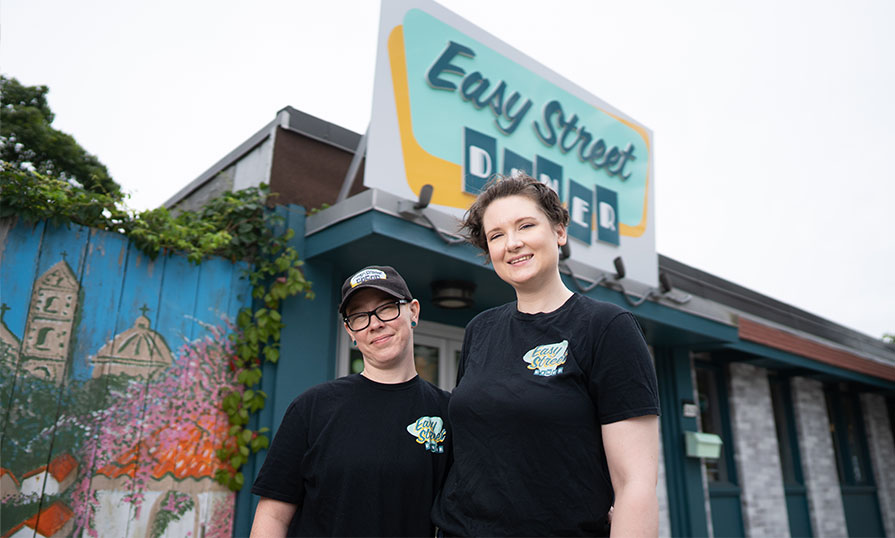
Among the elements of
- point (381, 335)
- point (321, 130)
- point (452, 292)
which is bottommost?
point (381, 335)

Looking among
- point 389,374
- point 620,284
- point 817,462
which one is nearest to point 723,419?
point 817,462

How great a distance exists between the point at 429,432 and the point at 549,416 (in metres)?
0.61

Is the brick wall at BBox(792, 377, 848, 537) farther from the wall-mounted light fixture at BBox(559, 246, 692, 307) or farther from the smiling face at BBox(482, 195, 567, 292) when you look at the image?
the smiling face at BBox(482, 195, 567, 292)

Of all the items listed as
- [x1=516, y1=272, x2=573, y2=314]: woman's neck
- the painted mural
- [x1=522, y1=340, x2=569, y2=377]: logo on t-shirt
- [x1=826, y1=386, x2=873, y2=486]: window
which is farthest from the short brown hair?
[x1=826, y1=386, x2=873, y2=486]: window

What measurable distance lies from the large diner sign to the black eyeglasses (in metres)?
2.17

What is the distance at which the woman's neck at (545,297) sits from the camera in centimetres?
155

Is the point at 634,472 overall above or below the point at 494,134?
below

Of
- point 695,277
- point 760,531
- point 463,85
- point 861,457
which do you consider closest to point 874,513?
point 861,457

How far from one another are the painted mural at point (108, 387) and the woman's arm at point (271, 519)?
2014mm

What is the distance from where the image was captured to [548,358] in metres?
1.41

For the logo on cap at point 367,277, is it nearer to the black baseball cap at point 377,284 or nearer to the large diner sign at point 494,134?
the black baseball cap at point 377,284

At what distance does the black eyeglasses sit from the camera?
76.0 inches

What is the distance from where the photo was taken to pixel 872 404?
1145cm

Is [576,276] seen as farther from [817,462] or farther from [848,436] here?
[848,436]
